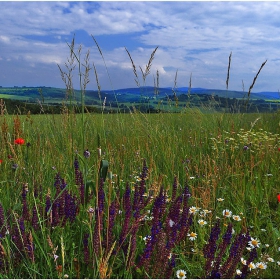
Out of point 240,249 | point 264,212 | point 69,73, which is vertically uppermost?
point 69,73

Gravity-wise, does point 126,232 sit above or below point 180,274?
above

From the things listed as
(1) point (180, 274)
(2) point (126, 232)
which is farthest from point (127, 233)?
(1) point (180, 274)

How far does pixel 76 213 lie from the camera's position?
204 cm

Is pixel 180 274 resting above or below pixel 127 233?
below

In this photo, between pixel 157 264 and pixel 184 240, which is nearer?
pixel 157 264

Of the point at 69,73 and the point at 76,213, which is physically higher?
the point at 69,73

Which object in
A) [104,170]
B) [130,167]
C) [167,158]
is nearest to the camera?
[104,170]

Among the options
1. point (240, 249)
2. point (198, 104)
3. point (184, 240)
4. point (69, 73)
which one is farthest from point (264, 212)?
point (198, 104)

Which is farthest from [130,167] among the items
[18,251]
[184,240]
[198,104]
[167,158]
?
[198,104]

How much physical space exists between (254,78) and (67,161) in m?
2.38

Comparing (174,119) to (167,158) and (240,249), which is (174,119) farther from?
(240,249)

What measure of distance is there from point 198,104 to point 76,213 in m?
6.30

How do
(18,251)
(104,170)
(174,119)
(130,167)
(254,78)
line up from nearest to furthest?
(104,170), (18,251), (130,167), (254,78), (174,119)

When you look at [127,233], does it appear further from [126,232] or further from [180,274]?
[180,274]
